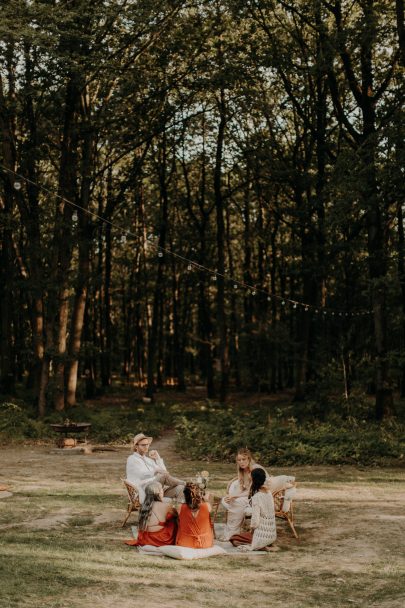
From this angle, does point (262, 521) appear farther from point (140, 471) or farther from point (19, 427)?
point (19, 427)

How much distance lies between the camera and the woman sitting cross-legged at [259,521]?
31.6ft

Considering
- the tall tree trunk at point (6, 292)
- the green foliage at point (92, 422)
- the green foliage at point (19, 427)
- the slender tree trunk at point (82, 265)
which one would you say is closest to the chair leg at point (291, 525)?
the green foliage at point (92, 422)

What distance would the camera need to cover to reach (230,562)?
902 centimetres

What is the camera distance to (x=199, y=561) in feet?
29.4

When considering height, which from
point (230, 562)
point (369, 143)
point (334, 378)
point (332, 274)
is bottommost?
point (230, 562)

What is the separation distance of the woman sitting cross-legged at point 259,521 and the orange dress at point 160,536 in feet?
2.82

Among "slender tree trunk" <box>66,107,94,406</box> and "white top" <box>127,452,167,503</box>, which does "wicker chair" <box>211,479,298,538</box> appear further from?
"slender tree trunk" <box>66,107,94,406</box>

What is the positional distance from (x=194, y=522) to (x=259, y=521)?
2.82 feet

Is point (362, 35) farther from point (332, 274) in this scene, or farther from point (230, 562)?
point (230, 562)

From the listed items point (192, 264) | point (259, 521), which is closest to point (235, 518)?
point (259, 521)

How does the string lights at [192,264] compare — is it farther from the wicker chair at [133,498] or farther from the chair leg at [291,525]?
the chair leg at [291,525]

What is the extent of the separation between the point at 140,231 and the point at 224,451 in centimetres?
2030

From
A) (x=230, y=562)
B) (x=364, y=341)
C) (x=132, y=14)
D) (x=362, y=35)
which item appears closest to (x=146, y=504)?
(x=230, y=562)

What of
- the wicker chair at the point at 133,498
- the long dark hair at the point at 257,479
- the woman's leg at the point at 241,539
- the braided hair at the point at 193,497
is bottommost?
the woman's leg at the point at 241,539
